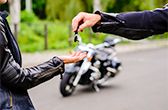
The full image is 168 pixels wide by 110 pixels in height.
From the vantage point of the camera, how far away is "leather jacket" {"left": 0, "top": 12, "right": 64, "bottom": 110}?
1.34m

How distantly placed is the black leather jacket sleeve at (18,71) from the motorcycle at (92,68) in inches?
103

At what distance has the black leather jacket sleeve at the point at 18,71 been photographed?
1.33 metres

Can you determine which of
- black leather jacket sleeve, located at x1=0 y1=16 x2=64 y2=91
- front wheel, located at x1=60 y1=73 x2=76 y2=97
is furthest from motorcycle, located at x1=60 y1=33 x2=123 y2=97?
black leather jacket sleeve, located at x1=0 y1=16 x2=64 y2=91

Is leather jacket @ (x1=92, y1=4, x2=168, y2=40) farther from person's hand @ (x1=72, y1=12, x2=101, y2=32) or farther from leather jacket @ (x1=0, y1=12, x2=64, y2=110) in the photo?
leather jacket @ (x1=0, y1=12, x2=64, y2=110)

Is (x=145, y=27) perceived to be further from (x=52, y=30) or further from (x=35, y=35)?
(x=52, y=30)

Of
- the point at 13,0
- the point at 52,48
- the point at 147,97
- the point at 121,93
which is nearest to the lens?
the point at 147,97

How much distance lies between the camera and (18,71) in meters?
1.40

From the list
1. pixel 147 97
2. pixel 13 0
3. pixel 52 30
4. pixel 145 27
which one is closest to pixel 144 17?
pixel 145 27

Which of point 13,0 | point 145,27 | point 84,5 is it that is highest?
point 145,27

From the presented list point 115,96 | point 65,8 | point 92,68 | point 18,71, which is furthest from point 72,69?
point 65,8

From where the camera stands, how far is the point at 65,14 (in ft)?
57.8

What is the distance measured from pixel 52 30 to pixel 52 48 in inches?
117

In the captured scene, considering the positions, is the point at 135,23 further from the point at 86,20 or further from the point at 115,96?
the point at 115,96

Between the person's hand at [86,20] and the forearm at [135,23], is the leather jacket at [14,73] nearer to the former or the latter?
the person's hand at [86,20]
